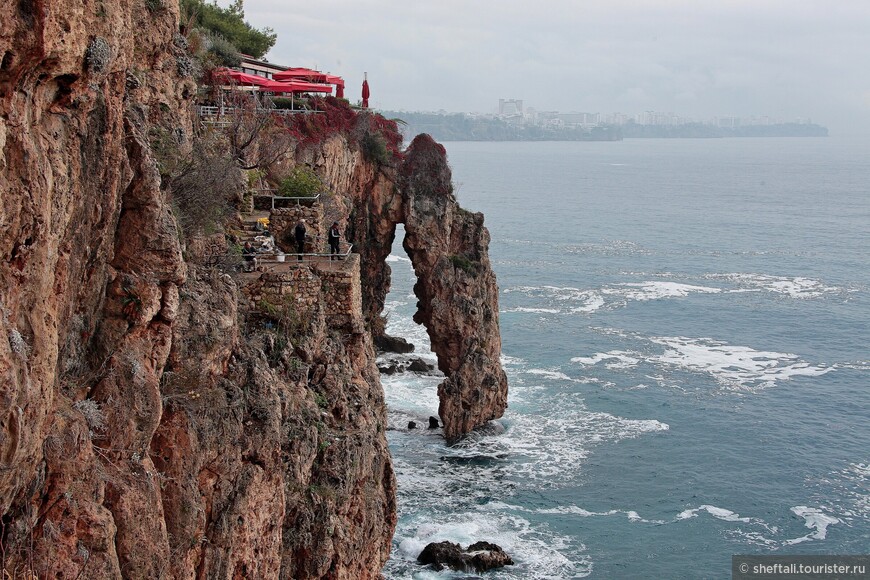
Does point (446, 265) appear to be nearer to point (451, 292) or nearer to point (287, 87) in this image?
point (451, 292)

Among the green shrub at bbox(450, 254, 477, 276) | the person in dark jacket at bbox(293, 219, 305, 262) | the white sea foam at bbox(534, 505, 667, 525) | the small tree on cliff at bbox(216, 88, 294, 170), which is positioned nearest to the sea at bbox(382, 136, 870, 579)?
the white sea foam at bbox(534, 505, 667, 525)

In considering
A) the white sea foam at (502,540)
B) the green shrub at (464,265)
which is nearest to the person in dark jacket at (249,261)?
the white sea foam at (502,540)

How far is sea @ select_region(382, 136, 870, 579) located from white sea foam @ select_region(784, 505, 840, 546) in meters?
0.10

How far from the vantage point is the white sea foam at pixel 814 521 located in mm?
38438

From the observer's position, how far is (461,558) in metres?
35.7

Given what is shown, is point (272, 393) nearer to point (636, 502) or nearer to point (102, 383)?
point (102, 383)

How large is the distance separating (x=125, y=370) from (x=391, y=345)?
1971 inches

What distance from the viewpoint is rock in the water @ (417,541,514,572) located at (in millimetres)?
35625

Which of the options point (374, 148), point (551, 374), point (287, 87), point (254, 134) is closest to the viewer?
point (254, 134)

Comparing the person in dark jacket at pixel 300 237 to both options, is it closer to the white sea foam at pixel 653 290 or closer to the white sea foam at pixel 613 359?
the white sea foam at pixel 613 359

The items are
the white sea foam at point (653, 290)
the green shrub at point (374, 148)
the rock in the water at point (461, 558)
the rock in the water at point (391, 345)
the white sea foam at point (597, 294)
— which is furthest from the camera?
the white sea foam at point (653, 290)

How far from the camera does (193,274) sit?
17.4 meters

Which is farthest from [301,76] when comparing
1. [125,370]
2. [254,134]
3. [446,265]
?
[125,370]

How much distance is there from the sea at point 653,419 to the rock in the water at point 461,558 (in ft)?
1.50
